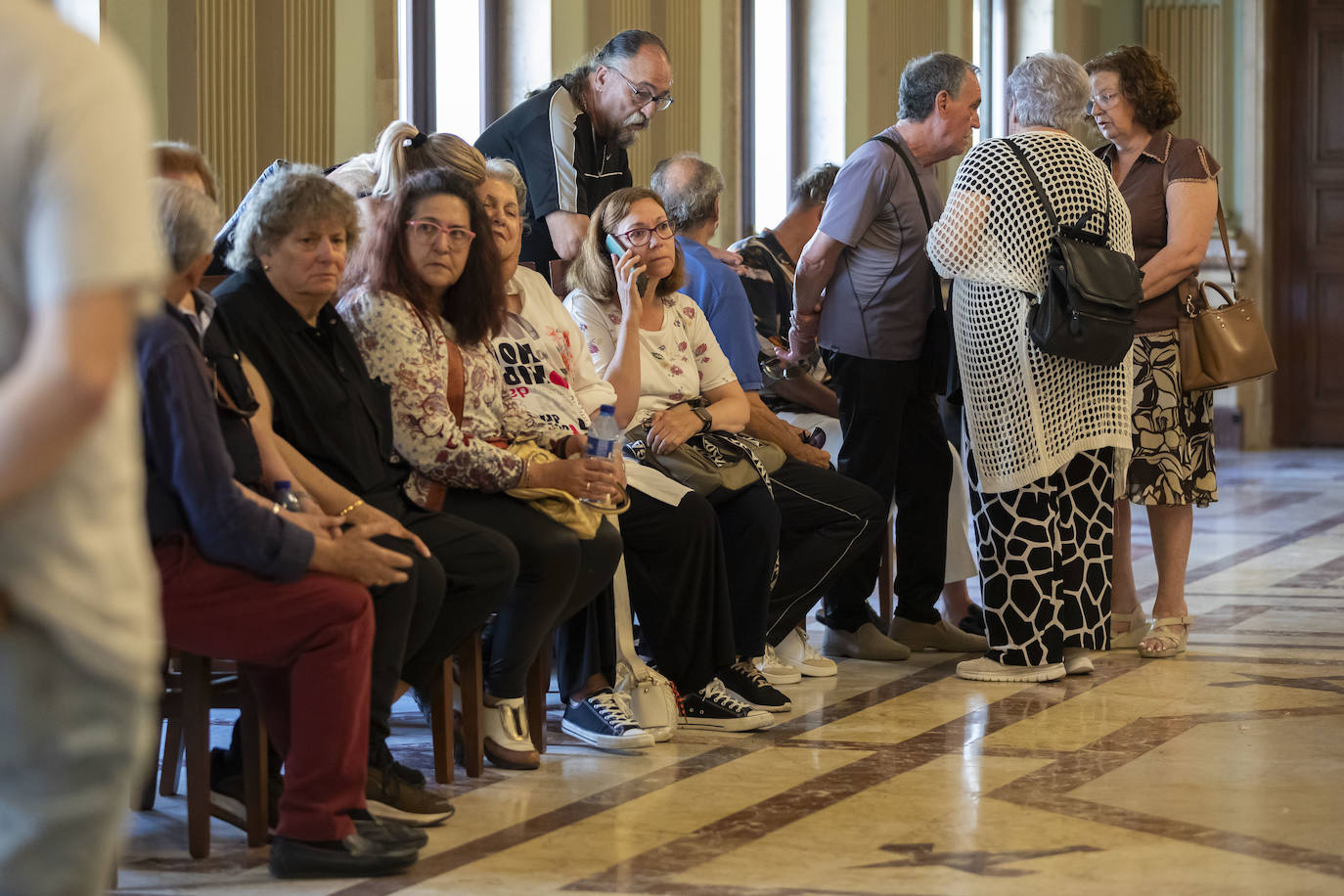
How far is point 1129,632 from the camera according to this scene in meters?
5.03

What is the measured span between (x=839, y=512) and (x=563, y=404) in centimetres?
99

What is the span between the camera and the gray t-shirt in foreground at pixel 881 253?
4844mm

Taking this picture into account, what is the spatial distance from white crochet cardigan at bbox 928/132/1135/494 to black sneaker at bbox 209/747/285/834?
213 cm

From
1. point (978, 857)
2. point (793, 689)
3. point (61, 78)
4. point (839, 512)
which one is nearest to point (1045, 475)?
point (839, 512)

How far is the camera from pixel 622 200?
14.0 ft

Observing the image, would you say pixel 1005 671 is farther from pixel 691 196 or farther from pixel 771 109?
pixel 771 109

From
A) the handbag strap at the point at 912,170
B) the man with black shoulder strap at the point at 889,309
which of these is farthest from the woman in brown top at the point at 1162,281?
the handbag strap at the point at 912,170

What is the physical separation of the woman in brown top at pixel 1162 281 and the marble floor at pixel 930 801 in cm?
35

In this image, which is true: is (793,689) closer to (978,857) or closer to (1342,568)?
(978,857)

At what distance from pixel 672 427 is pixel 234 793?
1532 millimetres

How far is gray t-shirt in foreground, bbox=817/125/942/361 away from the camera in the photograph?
4.84 m

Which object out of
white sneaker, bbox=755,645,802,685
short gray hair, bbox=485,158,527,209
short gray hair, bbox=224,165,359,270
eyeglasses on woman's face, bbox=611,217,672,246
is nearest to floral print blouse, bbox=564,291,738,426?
eyeglasses on woman's face, bbox=611,217,672,246

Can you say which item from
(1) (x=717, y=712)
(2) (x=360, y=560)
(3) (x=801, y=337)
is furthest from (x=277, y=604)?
(3) (x=801, y=337)

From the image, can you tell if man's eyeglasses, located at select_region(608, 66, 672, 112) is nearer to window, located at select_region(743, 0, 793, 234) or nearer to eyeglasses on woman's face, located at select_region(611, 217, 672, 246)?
eyeglasses on woman's face, located at select_region(611, 217, 672, 246)
